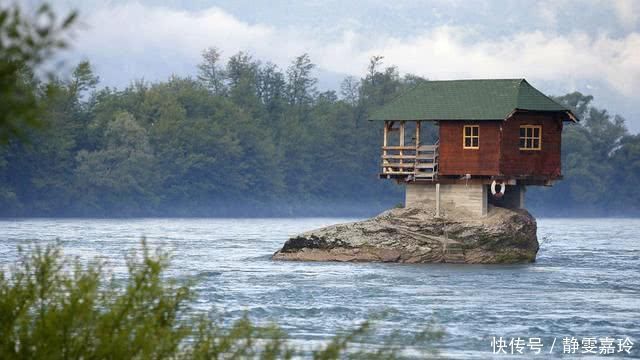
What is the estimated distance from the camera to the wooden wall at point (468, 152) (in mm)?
41000

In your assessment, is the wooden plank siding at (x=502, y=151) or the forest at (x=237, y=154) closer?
the wooden plank siding at (x=502, y=151)

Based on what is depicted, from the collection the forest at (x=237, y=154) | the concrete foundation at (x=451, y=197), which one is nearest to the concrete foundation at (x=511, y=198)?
the concrete foundation at (x=451, y=197)

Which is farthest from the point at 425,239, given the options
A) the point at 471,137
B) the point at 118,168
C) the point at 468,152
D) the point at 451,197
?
the point at 118,168

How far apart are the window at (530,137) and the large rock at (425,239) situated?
235 cm

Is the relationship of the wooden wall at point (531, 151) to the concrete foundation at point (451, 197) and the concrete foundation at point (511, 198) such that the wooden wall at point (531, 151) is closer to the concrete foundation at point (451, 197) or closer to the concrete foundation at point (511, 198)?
the concrete foundation at point (451, 197)

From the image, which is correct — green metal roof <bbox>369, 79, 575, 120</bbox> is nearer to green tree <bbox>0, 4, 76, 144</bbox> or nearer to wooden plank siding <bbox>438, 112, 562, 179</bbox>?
wooden plank siding <bbox>438, 112, 562, 179</bbox>

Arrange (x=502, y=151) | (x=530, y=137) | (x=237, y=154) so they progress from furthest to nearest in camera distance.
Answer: (x=237, y=154) < (x=530, y=137) < (x=502, y=151)

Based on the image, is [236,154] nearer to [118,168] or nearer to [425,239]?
[118,168]

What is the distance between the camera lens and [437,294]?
3095 cm

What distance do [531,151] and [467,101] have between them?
264 cm

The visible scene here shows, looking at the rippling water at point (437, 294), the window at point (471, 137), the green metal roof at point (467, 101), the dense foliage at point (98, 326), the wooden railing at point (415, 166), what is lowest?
the rippling water at point (437, 294)

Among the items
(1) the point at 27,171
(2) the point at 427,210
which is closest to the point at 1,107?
(2) the point at 427,210

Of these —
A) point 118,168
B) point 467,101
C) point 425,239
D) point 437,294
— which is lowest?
point 437,294

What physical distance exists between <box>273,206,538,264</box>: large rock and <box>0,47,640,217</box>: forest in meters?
48.9
